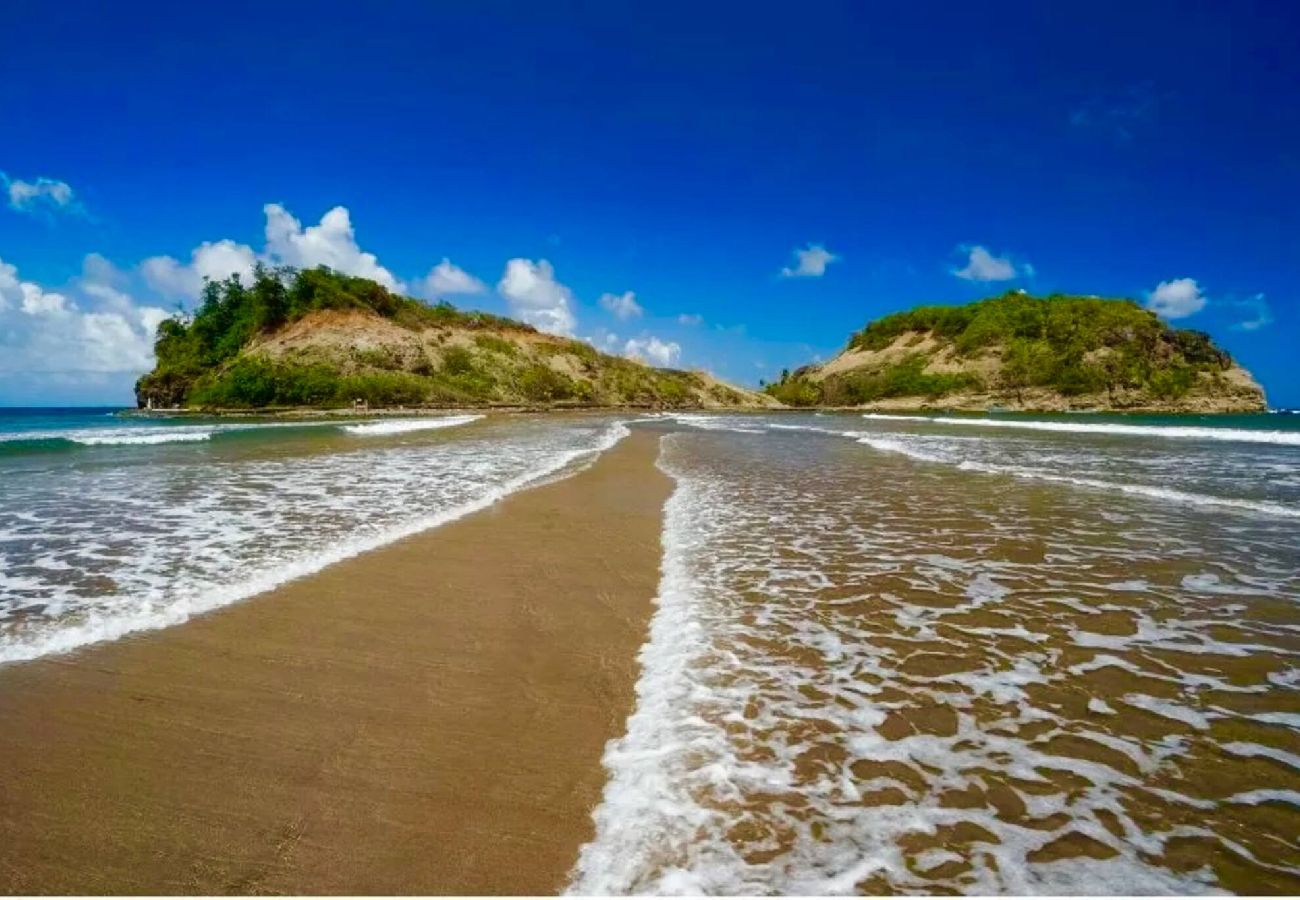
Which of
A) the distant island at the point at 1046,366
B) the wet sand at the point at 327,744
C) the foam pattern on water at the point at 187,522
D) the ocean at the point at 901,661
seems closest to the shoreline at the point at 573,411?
the distant island at the point at 1046,366

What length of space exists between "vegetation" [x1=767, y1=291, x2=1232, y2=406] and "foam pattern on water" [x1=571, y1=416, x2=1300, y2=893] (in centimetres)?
10258

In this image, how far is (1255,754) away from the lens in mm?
3316

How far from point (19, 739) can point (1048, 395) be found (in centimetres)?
10910

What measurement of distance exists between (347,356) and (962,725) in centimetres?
7769

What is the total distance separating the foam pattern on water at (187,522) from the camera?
565cm

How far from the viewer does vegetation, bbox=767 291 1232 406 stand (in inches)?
3627

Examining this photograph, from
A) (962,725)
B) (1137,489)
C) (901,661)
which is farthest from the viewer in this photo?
(1137,489)

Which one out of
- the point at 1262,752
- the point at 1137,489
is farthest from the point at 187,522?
the point at 1137,489

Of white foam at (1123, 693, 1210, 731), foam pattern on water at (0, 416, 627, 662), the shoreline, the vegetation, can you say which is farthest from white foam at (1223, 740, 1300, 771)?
the vegetation

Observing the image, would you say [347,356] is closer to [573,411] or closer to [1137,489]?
[573,411]

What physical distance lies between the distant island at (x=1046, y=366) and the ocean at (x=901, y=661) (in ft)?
311

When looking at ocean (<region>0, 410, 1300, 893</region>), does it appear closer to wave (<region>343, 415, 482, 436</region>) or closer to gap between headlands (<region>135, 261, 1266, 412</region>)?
wave (<region>343, 415, 482, 436</region>)

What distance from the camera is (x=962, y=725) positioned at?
12.0 feet

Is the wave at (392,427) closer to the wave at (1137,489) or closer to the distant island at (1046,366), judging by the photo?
the wave at (1137,489)
